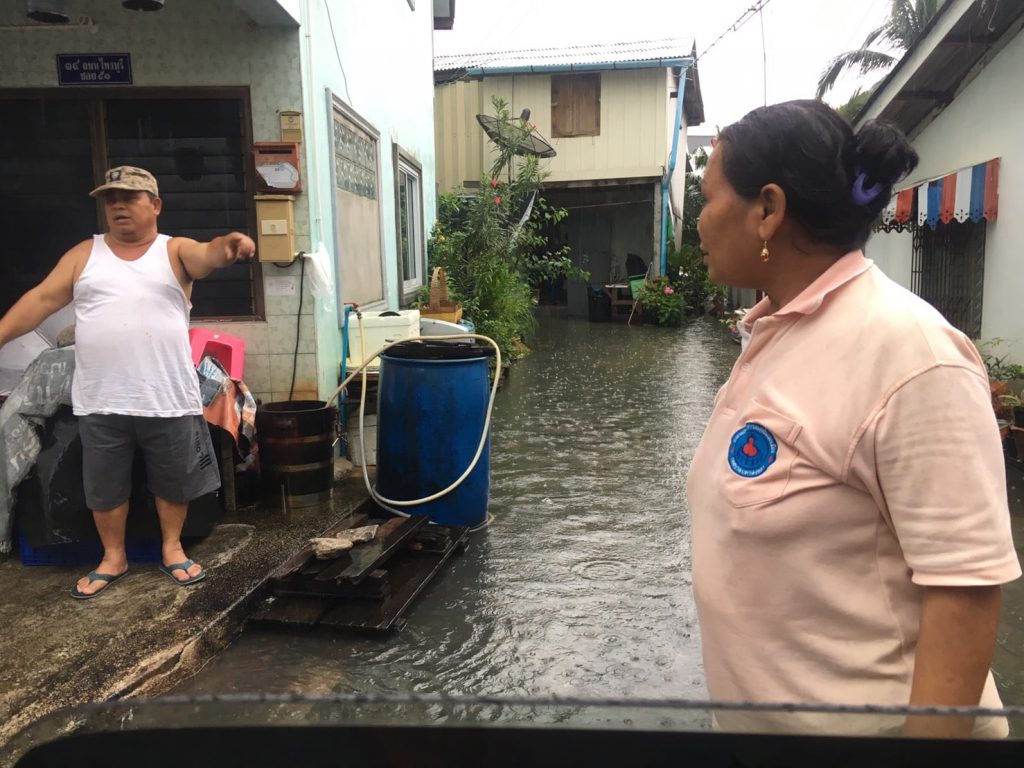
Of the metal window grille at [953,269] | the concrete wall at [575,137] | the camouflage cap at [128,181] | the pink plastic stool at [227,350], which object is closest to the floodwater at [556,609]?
the pink plastic stool at [227,350]

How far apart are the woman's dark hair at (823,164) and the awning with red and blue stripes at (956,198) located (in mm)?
5567

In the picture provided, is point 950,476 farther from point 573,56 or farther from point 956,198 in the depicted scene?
point 573,56

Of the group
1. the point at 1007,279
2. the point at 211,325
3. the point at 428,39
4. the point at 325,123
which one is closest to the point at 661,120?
the point at 428,39

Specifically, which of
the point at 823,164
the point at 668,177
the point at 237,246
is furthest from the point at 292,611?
the point at 668,177

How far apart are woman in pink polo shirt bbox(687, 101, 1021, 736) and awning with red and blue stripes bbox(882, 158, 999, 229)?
5585mm

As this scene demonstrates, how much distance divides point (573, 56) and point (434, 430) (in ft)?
48.5

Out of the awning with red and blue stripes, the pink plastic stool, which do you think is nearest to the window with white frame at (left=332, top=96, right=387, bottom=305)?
the pink plastic stool

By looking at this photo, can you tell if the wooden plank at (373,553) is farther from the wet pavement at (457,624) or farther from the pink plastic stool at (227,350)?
the pink plastic stool at (227,350)

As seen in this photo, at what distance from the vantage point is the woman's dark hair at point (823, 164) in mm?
1153

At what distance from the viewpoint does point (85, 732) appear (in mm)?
812

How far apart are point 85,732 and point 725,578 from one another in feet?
2.96

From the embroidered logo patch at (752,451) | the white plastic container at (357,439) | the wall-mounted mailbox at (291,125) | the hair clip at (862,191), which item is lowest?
the white plastic container at (357,439)

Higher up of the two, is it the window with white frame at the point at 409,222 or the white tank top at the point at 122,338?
the window with white frame at the point at 409,222

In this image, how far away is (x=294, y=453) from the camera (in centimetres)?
465
